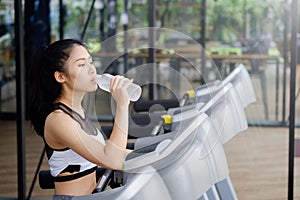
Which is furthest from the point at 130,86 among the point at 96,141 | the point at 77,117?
the point at 77,117

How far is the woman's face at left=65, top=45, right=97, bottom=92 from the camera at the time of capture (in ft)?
5.88

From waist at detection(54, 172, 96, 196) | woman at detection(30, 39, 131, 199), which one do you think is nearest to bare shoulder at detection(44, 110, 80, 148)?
woman at detection(30, 39, 131, 199)

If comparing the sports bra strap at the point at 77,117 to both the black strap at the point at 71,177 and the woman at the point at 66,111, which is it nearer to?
the woman at the point at 66,111

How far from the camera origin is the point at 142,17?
648 cm

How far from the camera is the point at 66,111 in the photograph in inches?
74.5

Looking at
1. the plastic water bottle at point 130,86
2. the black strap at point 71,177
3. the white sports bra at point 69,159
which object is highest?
the plastic water bottle at point 130,86

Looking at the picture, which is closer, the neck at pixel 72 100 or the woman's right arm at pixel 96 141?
the woman's right arm at pixel 96 141

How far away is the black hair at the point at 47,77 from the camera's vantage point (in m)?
1.90

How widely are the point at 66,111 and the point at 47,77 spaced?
12 cm

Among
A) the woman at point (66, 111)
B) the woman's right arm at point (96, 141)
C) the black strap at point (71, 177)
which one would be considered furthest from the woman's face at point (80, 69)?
the black strap at point (71, 177)

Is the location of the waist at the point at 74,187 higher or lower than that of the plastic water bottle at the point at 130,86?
lower

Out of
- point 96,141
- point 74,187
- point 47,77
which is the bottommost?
point 74,187

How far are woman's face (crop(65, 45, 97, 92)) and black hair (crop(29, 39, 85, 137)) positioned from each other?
0.05 ft

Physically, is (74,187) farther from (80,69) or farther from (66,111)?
(80,69)
